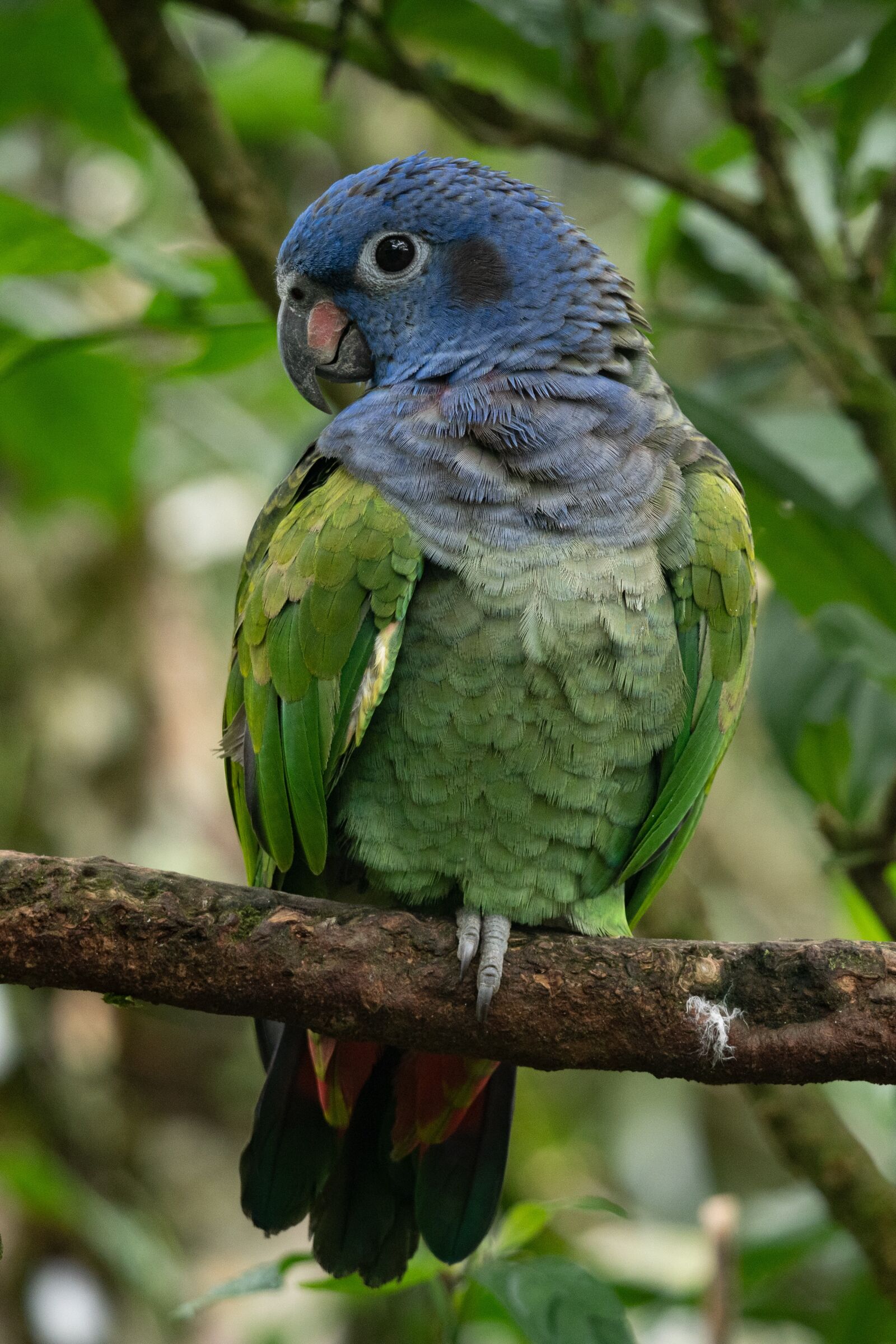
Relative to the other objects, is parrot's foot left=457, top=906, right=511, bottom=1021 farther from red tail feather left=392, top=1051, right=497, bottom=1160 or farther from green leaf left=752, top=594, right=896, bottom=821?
green leaf left=752, top=594, right=896, bottom=821

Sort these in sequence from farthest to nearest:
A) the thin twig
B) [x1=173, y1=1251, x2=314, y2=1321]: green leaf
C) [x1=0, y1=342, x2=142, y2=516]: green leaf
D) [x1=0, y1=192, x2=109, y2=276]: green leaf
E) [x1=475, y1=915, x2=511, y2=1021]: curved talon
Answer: [x1=0, y1=342, x2=142, y2=516]: green leaf → the thin twig → [x1=0, y1=192, x2=109, y2=276]: green leaf → [x1=173, y1=1251, x2=314, y2=1321]: green leaf → [x1=475, y1=915, x2=511, y2=1021]: curved talon

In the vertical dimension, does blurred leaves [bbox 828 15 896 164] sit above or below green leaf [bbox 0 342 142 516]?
above

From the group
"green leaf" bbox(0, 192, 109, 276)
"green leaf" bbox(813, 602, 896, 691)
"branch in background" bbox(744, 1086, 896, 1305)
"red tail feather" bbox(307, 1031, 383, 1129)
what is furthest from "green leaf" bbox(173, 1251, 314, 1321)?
"green leaf" bbox(0, 192, 109, 276)

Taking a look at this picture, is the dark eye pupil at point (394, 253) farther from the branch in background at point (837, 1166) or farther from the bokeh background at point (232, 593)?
the branch in background at point (837, 1166)

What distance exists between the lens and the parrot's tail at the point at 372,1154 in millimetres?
1846

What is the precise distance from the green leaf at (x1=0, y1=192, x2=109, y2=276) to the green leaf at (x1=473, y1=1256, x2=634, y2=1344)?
1.69 metres

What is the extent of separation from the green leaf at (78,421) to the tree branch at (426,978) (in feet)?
5.37

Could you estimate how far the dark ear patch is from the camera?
1.96 m

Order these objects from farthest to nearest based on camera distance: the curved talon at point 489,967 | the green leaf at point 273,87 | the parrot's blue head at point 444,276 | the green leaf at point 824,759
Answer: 1. the green leaf at point 273,87
2. the green leaf at point 824,759
3. the parrot's blue head at point 444,276
4. the curved talon at point 489,967

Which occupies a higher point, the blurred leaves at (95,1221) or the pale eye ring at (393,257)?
the pale eye ring at (393,257)

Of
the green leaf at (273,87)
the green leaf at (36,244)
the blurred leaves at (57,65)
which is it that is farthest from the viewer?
the green leaf at (273,87)

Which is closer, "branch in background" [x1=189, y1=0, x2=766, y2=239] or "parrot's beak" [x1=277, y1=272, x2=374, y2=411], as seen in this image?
"parrot's beak" [x1=277, y1=272, x2=374, y2=411]

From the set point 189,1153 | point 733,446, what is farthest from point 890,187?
point 189,1153

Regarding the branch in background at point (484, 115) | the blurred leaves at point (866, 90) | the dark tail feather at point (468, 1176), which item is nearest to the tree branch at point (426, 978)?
the dark tail feather at point (468, 1176)
